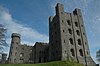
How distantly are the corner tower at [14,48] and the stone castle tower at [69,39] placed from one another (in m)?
23.5

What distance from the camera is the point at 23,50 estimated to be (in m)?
77.6

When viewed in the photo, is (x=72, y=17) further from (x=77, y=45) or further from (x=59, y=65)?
(x=59, y=65)

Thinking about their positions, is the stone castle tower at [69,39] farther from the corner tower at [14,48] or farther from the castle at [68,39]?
the corner tower at [14,48]

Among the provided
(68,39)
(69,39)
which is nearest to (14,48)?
(69,39)

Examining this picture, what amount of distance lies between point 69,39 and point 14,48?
111ft

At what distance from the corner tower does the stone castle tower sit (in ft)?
77.3

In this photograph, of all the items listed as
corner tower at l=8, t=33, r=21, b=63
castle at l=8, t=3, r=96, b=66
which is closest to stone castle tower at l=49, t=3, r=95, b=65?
castle at l=8, t=3, r=96, b=66

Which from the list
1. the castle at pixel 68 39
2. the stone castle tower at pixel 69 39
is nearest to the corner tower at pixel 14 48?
the castle at pixel 68 39

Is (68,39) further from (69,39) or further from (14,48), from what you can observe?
(14,48)

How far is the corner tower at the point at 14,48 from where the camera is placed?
73.1m

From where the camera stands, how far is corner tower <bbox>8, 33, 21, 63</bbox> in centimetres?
7306

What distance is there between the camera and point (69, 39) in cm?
5619

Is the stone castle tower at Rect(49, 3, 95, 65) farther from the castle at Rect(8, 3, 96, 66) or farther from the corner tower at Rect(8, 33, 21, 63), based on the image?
the corner tower at Rect(8, 33, 21, 63)

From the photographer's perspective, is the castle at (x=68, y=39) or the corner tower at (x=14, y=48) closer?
the castle at (x=68, y=39)
